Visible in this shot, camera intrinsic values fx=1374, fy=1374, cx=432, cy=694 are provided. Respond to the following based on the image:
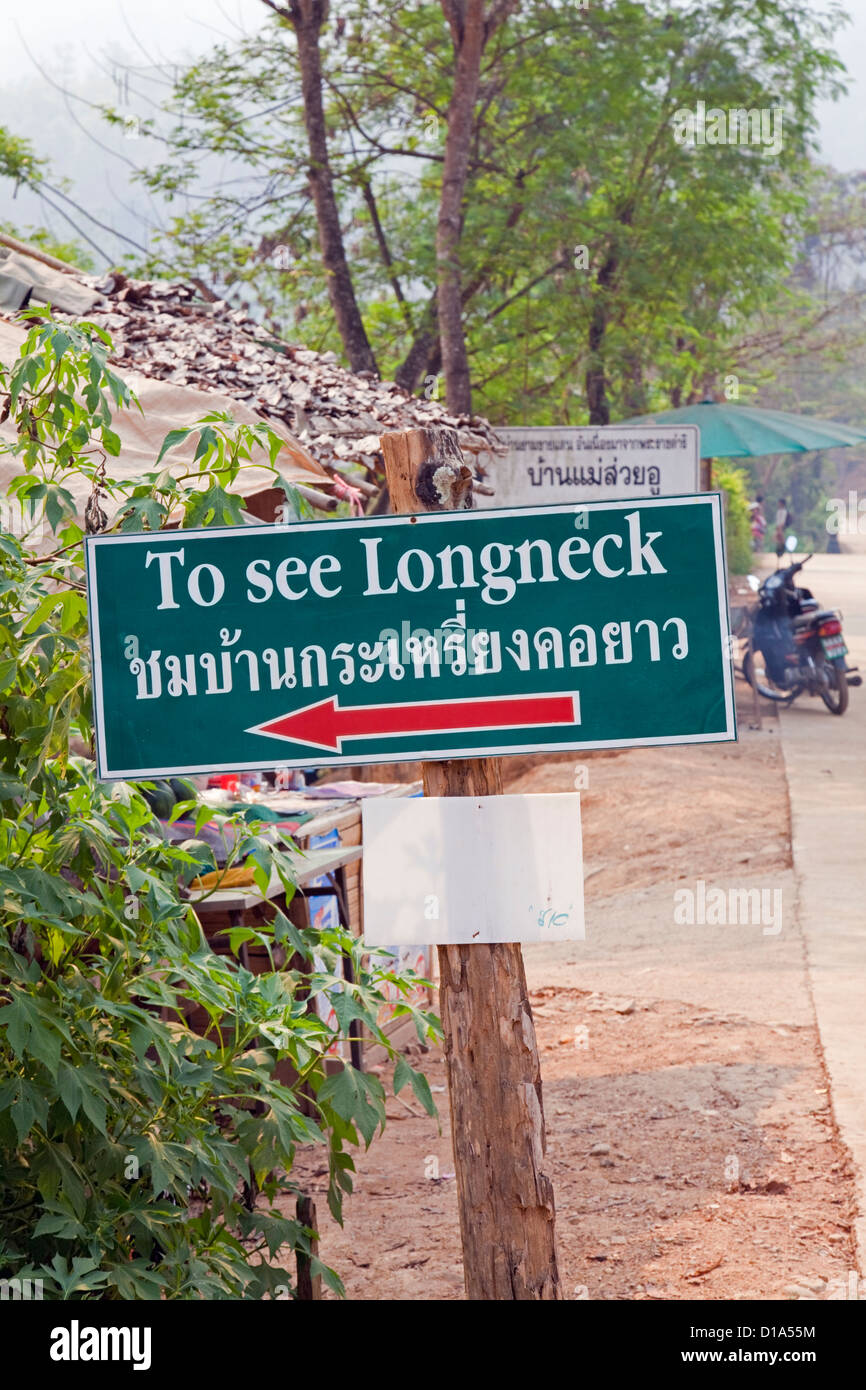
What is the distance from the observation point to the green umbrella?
13234mm

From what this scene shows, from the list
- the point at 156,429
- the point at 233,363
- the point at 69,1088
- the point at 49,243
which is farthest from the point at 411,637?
the point at 49,243

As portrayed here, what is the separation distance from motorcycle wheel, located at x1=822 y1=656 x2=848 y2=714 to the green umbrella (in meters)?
2.07

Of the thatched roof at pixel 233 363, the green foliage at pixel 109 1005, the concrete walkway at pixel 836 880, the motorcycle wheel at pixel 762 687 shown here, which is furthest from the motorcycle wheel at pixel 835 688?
the green foliage at pixel 109 1005

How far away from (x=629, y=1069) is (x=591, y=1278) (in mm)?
1742

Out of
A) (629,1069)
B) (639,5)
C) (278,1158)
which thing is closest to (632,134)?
(639,5)

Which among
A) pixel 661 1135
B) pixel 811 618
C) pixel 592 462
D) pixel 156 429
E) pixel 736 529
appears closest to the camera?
pixel 661 1135

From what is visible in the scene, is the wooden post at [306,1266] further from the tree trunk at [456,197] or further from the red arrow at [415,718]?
the tree trunk at [456,197]

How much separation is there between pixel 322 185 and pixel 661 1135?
9879 millimetres

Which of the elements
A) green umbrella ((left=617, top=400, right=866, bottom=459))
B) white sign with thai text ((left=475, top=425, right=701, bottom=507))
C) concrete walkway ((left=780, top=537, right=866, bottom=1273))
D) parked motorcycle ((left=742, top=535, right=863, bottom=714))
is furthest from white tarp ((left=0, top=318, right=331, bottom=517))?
green umbrella ((left=617, top=400, right=866, bottom=459))

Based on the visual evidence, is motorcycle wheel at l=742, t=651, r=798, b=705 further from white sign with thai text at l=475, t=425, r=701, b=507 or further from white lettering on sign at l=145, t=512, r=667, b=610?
white lettering on sign at l=145, t=512, r=667, b=610

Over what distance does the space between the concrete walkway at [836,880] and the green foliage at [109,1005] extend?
205 cm

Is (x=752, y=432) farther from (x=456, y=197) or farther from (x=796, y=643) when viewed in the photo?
(x=456, y=197)

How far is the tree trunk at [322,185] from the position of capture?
1207cm

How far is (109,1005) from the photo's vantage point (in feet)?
6.75
